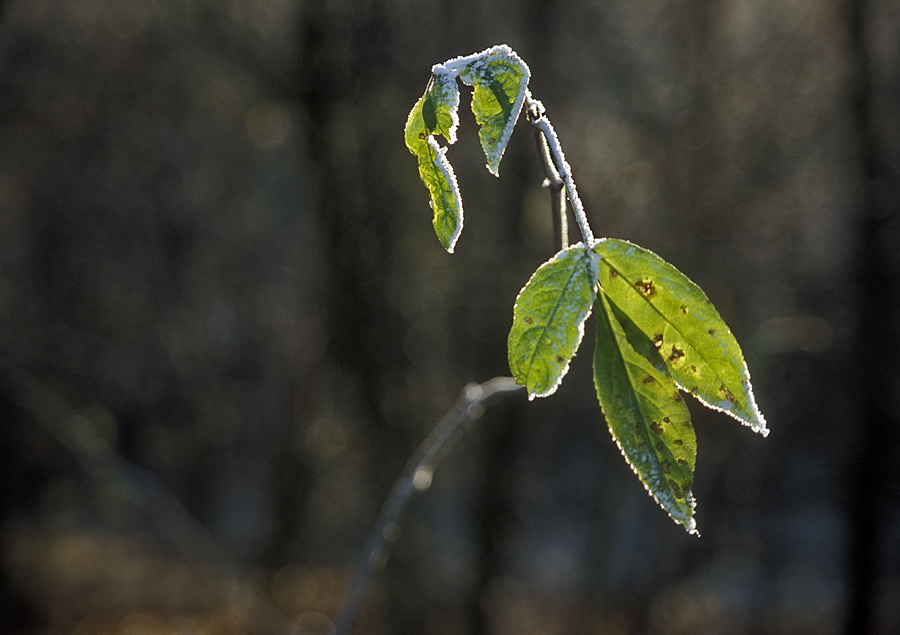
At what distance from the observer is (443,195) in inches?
28.1

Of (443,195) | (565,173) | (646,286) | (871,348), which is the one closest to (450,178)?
(443,195)

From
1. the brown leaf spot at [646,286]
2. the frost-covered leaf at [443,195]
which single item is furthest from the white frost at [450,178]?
the brown leaf spot at [646,286]

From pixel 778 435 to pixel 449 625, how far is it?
4.91 meters

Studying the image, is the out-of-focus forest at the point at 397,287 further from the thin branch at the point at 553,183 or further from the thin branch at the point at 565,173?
the thin branch at the point at 565,173

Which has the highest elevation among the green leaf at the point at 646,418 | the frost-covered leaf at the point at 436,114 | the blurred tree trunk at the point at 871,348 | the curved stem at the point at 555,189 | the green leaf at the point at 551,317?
the frost-covered leaf at the point at 436,114

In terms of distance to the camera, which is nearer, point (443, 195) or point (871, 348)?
point (443, 195)

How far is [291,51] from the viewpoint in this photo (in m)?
4.02

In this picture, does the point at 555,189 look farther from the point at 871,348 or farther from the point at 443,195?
the point at 871,348

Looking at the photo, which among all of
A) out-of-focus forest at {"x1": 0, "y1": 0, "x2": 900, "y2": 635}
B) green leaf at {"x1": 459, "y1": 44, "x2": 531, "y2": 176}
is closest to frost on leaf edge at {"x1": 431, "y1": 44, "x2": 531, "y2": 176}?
green leaf at {"x1": 459, "y1": 44, "x2": 531, "y2": 176}

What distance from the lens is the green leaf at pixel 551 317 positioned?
69cm

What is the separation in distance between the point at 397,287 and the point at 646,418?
4.49m

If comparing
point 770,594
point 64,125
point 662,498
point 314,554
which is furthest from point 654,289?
point 314,554

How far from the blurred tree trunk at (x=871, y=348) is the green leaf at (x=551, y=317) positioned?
5.07 meters

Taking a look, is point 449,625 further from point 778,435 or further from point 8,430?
point 8,430
